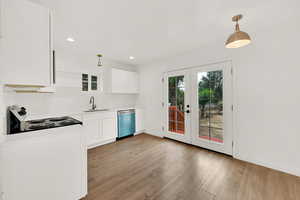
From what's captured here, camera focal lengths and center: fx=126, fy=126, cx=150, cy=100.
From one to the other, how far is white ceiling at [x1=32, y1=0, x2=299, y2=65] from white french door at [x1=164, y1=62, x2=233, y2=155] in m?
0.78

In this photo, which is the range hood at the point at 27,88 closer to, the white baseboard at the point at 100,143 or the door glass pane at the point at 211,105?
the white baseboard at the point at 100,143

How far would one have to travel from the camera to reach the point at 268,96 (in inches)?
90.2

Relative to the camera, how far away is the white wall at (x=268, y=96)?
2.08 metres

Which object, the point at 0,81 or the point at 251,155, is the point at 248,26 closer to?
the point at 251,155

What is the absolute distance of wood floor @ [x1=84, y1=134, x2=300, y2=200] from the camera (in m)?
1.68

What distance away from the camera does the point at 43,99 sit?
299 centimetres

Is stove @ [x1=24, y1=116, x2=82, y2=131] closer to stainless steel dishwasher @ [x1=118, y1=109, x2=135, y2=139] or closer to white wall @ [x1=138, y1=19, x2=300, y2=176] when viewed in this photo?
stainless steel dishwasher @ [x1=118, y1=109, x2=135, y2=139]

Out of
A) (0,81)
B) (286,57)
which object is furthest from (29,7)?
(286,57)

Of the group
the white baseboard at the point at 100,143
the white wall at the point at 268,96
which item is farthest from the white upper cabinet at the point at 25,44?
the white wall at the point at 268,96

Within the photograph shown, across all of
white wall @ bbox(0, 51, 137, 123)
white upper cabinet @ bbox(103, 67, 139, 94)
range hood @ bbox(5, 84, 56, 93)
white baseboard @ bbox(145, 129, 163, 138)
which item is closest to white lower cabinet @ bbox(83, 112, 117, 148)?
white wall @ bbox(0, 51, 137, 123)

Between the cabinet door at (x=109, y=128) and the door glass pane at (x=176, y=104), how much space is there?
1.67 m

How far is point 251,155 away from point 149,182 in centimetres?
208

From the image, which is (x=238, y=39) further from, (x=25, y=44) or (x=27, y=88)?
(x=27, y=88)

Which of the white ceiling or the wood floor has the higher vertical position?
the white ceiling
